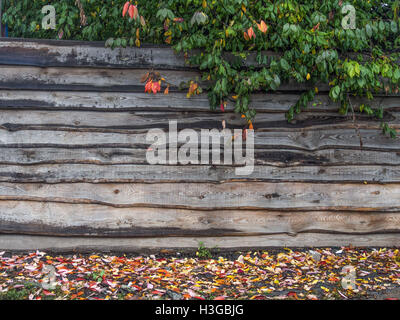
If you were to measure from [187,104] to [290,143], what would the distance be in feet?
3.57

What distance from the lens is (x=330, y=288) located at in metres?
3.38

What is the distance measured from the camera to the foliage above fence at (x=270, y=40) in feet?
11.3

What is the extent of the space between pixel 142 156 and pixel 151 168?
144 millimetres

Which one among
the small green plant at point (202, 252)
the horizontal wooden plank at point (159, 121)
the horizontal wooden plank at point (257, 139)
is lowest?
the small green plant at point (202, 252)

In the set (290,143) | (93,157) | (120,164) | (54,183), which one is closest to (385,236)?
(290,143)

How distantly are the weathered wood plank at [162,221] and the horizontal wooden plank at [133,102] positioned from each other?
3.10 ft

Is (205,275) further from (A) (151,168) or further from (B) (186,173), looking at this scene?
(A) (151,168)

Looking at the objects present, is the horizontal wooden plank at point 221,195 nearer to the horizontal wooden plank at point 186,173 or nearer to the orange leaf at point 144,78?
the horizontal wooden plank at point 186,173

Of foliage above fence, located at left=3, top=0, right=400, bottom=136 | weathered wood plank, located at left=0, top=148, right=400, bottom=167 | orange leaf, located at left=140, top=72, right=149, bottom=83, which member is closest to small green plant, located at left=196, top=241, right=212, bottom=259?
weathered wood plank, located at left=0, top=148, right=400, bottom=167

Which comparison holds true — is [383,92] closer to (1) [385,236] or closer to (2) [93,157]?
(1) [385,236]

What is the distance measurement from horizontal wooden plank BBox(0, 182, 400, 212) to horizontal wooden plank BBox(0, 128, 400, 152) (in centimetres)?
38

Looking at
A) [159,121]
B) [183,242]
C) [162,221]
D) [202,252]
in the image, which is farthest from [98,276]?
[159,121]

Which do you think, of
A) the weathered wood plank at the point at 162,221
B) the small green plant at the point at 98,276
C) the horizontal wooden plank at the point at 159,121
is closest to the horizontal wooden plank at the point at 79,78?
the horizontal wooden plank at the point at 159,121

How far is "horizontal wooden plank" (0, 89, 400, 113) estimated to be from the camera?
371cm
